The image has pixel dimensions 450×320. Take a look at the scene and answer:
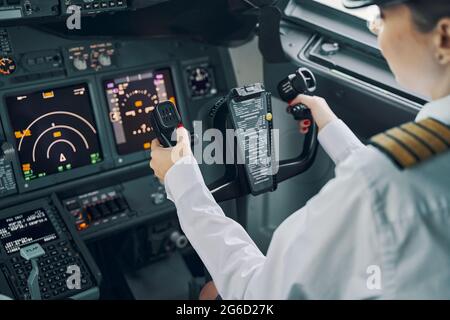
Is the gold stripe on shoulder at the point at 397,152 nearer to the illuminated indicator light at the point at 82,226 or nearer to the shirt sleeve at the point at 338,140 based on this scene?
the shirt sleeve at the point at 338,140

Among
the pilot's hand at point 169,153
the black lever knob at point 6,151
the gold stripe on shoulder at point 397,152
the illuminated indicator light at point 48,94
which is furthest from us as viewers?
the illuminated indicator light at point 48,94

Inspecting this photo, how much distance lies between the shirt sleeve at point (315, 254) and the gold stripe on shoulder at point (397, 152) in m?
0.06

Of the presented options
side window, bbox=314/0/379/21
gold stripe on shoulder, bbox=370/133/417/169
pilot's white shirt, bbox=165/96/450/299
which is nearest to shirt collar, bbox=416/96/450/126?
pilot's white shirt, bbox=165/96/450/299

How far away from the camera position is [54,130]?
2104 mm

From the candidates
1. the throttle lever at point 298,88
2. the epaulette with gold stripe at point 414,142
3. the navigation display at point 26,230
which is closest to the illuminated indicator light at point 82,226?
the navigation display at point 26,230

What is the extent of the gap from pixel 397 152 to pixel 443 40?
0.72 ft

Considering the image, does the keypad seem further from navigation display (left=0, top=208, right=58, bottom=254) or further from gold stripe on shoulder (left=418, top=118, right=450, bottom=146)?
gold stripe on shoulder (left=418, top=118, right=450, bottom=146)

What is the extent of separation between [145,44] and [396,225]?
5.20ft

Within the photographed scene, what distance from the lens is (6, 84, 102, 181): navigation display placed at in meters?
2.04

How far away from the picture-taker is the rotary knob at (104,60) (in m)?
2.19

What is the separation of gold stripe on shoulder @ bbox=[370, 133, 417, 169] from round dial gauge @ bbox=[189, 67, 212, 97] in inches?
60.8

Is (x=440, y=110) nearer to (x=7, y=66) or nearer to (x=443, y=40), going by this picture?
(x=443, y=40)

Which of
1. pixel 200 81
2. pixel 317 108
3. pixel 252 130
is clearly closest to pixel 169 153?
pixel 252 130
